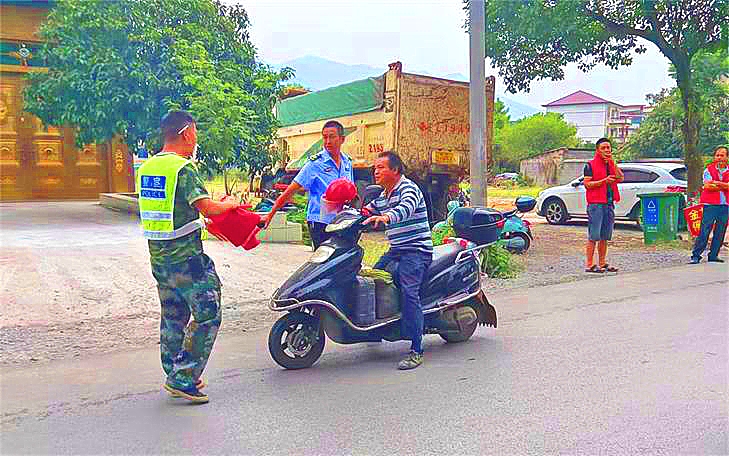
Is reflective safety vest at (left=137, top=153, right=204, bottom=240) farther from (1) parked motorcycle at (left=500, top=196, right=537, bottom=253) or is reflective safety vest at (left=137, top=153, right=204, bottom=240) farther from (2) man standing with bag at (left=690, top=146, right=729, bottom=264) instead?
(2) man standing with bag at (left=690, top=146, right=729, bottom=264)

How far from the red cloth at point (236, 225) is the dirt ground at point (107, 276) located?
2.14 meters

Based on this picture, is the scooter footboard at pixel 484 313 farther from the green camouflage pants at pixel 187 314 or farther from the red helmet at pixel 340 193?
the green camouflage pants at pixel 187 314

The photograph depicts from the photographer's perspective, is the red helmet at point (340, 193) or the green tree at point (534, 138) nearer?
the red helmet at point (340, 193)

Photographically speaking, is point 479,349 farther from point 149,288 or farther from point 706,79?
point 706,79

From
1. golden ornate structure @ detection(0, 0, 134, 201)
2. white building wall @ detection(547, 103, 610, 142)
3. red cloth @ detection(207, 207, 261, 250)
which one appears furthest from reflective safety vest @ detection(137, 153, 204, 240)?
white building wall @ detection(547, 103, 610, 142)

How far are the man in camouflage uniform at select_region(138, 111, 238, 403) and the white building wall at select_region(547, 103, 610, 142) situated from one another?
9953cm

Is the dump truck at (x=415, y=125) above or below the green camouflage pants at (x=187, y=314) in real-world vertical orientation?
above

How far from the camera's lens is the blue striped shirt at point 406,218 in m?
5.32

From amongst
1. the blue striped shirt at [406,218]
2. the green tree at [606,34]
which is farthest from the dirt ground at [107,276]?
the green tree at [606,34]

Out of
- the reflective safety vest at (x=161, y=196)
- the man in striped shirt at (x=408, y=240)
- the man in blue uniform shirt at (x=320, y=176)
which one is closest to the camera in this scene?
the reflective safety vest at (x=161, y=196)

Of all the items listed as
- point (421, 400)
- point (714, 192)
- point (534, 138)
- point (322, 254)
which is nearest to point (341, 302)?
point (322, 254)

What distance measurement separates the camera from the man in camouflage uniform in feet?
14.4

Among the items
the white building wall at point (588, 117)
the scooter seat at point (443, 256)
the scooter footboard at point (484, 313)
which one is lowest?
the scooter footboard at point (484, 313)

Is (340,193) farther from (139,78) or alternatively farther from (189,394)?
(139,78)
